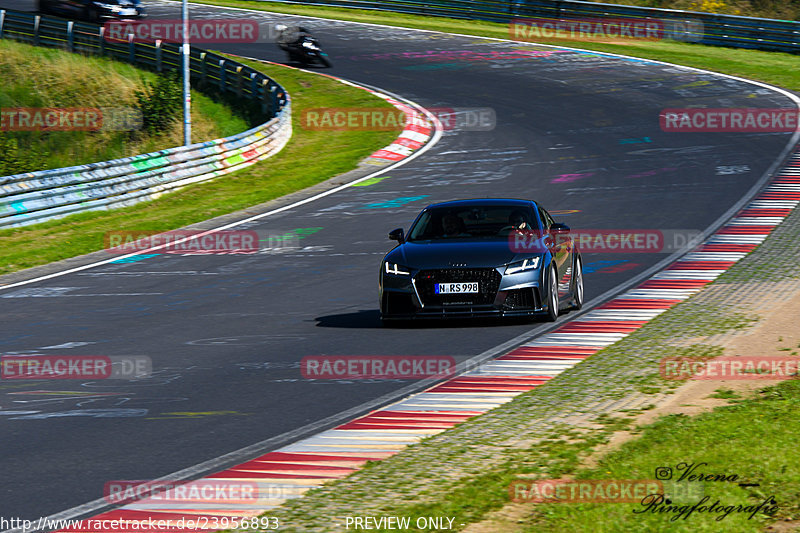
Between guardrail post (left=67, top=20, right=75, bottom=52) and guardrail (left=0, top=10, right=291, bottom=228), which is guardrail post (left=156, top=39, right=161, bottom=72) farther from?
guardrail post (left=67, top=20, right=75, bottom=52)

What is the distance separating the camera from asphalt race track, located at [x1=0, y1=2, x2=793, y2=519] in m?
8.59

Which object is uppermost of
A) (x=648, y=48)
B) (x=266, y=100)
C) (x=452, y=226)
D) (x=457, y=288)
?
(x=648, y=48)

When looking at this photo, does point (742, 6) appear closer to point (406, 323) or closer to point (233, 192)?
point (233, 192)

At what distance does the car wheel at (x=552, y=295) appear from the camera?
12891 millimetres

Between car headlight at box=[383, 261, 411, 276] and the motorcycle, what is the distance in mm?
32077

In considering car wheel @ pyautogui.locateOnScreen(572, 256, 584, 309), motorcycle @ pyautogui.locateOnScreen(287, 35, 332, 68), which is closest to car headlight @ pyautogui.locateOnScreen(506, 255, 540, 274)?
car wheel @ pyautogui.locateOnScreen(572, 256, 584, 309)

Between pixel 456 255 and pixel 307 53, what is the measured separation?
1275 inches

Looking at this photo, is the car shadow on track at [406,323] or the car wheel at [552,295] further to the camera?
the car shadow on track at [406,323]

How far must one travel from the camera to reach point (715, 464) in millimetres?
7059

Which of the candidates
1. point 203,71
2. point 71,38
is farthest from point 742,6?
point 71,38

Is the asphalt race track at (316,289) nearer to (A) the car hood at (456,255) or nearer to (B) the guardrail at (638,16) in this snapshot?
(A) the car hood at (456,255)

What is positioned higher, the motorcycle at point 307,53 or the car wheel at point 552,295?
the motorcycle at point 307,53

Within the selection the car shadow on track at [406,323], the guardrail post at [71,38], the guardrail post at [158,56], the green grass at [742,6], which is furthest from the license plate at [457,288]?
the green grass at [742,6]

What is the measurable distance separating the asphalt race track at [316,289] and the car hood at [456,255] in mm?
777
